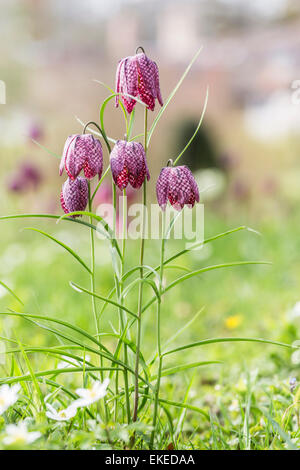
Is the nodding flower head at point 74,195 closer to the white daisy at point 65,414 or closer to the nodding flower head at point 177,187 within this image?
the nodding flower head at point 177,187

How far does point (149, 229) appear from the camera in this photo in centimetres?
332

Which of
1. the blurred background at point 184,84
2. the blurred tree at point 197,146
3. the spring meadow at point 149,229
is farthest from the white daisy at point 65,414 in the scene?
the blurred tree at point 197,146

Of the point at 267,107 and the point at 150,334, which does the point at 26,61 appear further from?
the point at 150,334

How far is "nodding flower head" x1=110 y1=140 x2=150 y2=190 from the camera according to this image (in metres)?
0.81

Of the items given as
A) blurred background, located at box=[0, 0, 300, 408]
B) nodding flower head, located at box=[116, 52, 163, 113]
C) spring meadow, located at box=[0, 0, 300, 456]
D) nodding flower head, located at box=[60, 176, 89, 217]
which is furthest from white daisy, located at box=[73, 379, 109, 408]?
blurred background, located at box=[0, 0, 300, 408]

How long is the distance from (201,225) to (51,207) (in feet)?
2.91

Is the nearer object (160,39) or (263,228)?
(263,228)

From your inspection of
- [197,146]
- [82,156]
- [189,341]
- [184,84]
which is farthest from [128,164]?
[184,84]

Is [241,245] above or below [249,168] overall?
below

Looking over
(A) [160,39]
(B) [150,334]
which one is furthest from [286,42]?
(B) [150,334]

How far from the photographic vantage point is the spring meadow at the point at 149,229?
85 centimetres

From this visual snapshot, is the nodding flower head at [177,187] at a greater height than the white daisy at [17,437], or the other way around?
the nodding flower head at [177,187]

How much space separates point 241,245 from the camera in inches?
113
